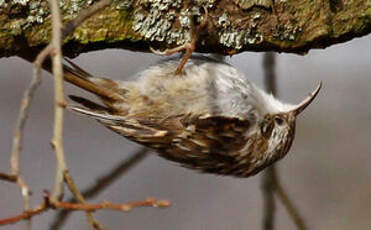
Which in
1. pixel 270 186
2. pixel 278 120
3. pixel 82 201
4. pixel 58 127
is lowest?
pixel 270 186

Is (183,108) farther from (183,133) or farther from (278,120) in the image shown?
(278,120)

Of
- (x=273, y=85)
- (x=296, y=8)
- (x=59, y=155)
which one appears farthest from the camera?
(x=273, y=85)

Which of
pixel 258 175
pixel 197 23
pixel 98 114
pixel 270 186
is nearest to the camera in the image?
pixel 197 23

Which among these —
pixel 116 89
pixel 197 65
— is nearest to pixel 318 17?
pixel 197 65

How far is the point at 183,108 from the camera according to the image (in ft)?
6.11

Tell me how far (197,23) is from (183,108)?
0.77ft

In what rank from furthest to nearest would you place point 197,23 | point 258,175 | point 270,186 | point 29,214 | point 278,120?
point 258,175, point 270,186, point 278,120, point 197,23, point 29,214

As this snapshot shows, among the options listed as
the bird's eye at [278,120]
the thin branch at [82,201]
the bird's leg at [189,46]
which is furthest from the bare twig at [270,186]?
the thin branch at [82,201]

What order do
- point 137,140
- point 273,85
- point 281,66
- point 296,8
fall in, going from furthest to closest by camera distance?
point 281,66
point 273,85
point 137,140
point 296,8

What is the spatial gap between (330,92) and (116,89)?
922 mm

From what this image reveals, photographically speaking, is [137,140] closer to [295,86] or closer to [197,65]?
[197,65]

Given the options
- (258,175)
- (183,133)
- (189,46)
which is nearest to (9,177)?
(189,46)

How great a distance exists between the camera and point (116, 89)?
1.88 m

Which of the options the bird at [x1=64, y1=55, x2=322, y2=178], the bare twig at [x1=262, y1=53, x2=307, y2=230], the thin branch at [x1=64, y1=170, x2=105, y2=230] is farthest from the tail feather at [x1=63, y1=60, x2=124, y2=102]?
the thin branch at [x1=64, y1=170, x2=105, y2=230]
